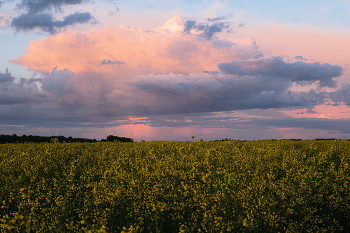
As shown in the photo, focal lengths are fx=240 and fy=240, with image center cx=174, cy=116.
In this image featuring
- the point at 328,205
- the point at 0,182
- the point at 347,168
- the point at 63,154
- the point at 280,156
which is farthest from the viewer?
the point at 63,154

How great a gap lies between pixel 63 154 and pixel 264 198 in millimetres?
12019

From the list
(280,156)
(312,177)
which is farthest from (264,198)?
(280,156)

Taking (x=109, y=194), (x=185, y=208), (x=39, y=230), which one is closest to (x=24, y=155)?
(x=39, y=230)

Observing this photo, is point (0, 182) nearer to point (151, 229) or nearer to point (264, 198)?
point (151, 229)

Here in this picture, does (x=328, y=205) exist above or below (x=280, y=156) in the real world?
below

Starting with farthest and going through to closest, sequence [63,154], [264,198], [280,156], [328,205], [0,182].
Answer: [63,154]
[280,156]
[0,182]
[328,205]
[264,198]

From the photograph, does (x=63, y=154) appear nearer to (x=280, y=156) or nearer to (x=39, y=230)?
(x=39, y=230)

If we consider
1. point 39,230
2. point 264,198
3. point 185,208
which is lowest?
point 39,230

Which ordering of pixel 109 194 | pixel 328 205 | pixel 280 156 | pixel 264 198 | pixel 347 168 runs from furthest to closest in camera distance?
1. pixel 280 156
2. pixel 347 168
3. pixel 328 205
4. pixel 109 194
5. pixel 264 198

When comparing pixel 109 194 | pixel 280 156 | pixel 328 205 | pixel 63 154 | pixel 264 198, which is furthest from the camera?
pixel 63 154

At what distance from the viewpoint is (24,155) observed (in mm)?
11859

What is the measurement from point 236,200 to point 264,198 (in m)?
0.61

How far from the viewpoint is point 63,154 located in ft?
45.4

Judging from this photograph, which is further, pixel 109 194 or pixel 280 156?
pixel 280 156
